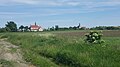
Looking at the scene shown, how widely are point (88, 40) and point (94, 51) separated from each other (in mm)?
7829

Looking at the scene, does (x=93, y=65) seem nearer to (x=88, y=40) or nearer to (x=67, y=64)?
(x=67, y=64)

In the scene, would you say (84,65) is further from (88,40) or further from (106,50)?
(88,40)

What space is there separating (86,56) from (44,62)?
8.43 ft

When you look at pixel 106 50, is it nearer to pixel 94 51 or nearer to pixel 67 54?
pixel 94 51

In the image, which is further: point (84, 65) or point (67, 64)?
point (67, 64)

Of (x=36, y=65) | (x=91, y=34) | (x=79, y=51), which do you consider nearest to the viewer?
(x=36, y=65)

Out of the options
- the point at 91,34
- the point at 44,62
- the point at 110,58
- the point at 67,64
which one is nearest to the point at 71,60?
the point at 67,64

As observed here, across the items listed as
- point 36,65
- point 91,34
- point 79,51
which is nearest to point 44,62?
point 36,65

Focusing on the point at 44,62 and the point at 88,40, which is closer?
the point at 44,62

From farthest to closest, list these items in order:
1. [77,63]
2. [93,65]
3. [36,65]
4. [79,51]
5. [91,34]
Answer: [91,34] < [79,51] < [36,65] < [77,63] < [93,65]

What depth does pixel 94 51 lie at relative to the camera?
17812mm

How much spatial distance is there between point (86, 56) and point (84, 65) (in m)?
0.87

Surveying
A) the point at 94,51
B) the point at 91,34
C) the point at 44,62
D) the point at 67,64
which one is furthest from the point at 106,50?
the point at 91,34

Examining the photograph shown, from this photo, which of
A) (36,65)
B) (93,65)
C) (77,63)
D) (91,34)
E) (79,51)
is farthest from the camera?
(91,34)
